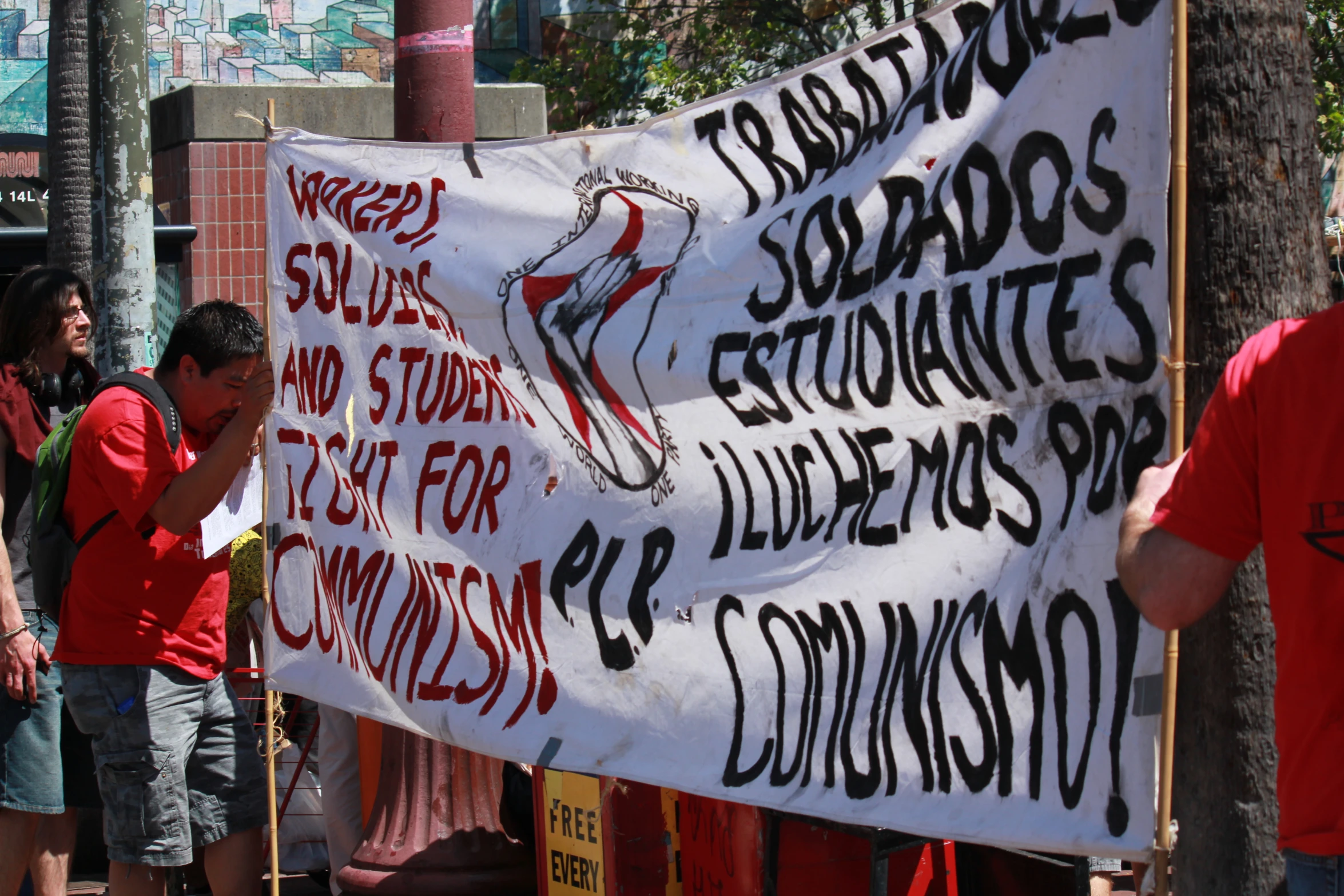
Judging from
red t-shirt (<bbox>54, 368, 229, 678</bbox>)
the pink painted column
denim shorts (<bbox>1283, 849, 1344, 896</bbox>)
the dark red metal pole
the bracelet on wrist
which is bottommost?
the pink painted column

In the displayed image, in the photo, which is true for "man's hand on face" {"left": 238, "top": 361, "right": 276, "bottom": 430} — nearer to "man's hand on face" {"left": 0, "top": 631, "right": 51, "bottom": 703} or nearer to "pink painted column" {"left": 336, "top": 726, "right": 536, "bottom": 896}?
"man's hand on face" {"left": 0, "top": 631, "right": 51, "bottom": 703}

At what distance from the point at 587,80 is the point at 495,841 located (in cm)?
914

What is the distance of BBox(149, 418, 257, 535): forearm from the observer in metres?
3.71

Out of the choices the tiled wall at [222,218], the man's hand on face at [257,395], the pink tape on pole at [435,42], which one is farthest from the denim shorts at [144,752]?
the tiled wall at [222,218]

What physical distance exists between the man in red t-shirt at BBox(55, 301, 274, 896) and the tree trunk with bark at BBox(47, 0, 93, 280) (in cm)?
306

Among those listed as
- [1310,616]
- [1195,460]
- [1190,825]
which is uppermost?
[1195,460]

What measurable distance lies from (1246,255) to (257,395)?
2.62 m

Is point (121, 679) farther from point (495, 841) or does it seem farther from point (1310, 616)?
point (1310, 616)

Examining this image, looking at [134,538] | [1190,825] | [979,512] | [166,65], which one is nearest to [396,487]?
[134,538]

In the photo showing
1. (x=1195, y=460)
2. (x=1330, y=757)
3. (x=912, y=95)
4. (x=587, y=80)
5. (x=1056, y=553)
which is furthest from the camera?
(x=587, y=80)

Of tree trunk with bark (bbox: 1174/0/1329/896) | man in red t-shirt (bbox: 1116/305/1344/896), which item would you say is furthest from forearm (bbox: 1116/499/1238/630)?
tree trunk with bark (bbox: 1174/0/1329/896)

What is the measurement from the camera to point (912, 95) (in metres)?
2.79

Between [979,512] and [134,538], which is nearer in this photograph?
[979,512]

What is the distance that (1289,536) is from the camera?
2029 millimetres
